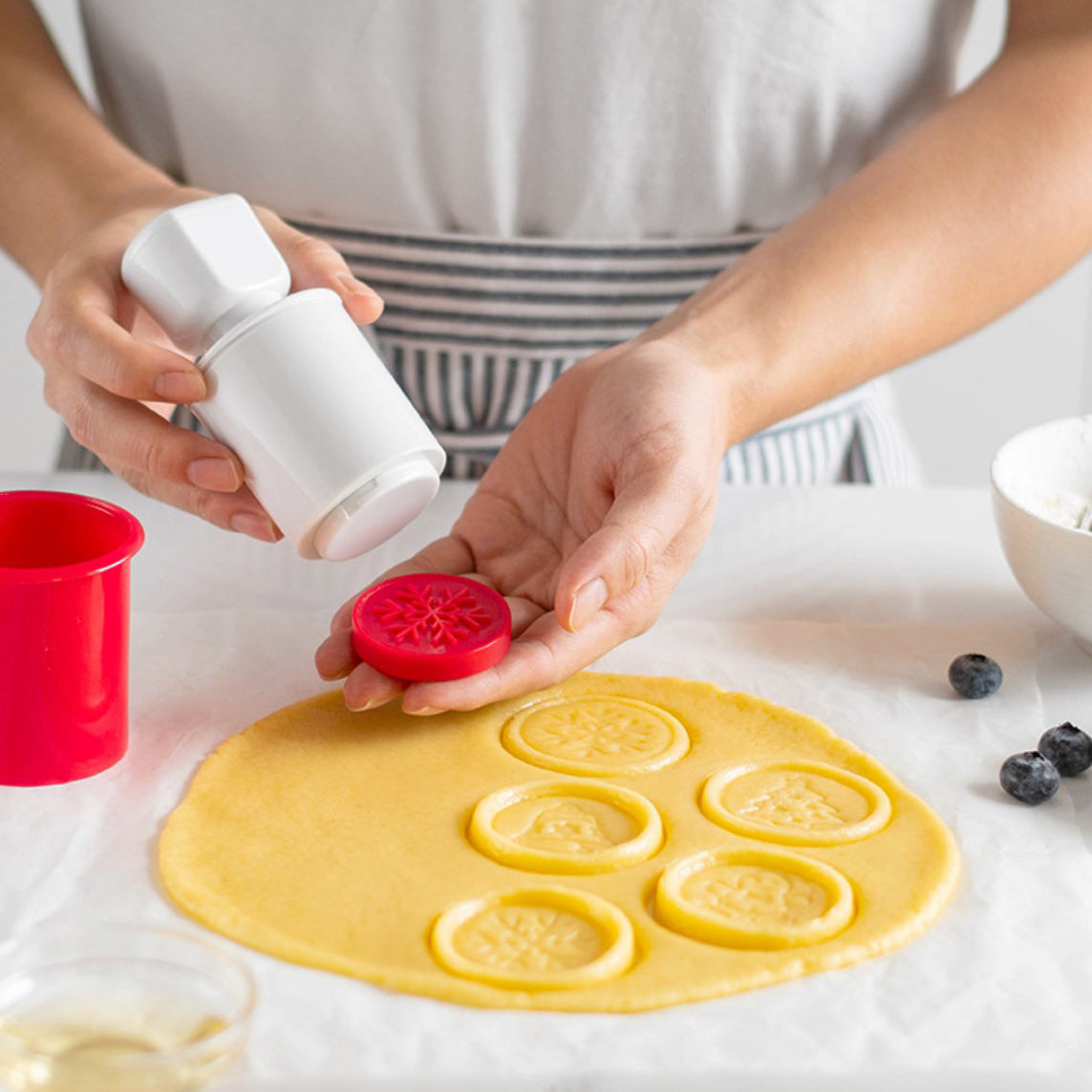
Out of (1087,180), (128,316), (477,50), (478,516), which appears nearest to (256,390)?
(128,316)

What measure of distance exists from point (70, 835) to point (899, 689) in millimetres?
628

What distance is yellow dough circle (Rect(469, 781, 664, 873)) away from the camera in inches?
36.9

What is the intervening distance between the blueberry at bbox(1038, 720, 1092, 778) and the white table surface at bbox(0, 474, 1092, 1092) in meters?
0.01

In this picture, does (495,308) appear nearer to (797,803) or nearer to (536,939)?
(797,803)

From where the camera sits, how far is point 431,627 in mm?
1089

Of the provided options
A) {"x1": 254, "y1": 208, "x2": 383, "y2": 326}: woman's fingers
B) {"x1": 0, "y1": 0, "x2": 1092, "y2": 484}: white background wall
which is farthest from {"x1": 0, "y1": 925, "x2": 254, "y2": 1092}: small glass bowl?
{"x1": 0, "y1": 0, "x2": 1092, "y2": 484}: white background wall

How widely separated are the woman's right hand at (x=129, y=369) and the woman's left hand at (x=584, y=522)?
16 cm

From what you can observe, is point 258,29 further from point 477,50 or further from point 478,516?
point 478,516

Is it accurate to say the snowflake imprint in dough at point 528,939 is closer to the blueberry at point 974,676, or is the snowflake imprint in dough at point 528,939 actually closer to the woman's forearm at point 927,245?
the blueberry at point 974,676

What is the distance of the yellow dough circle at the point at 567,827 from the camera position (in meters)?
0.94

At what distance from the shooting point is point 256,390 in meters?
0.96

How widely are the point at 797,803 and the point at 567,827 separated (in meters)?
0.16

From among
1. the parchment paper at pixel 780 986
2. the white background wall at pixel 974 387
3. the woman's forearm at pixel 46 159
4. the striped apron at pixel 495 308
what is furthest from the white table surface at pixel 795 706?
the white background wall at pixel 974 387

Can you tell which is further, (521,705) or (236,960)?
(521,705)
